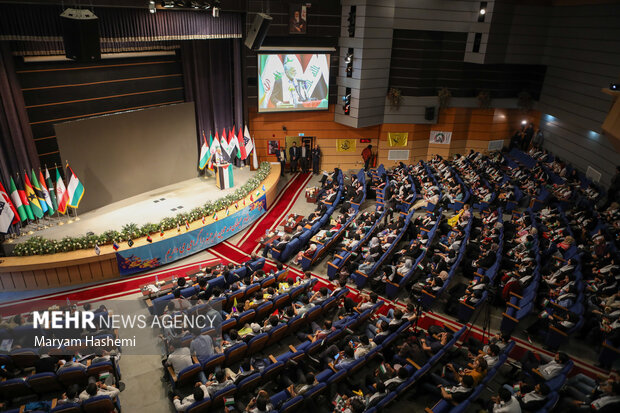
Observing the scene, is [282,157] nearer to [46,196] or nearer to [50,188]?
[50,188]

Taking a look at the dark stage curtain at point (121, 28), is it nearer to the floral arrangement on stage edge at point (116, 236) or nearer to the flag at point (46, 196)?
the flag at point (46, 196)

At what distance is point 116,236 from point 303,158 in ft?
33.1

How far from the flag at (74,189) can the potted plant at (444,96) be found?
51.2ft

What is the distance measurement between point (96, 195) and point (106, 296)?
459 centimetres

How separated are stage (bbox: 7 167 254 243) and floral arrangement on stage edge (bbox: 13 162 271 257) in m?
0.70

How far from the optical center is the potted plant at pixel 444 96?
749 inches

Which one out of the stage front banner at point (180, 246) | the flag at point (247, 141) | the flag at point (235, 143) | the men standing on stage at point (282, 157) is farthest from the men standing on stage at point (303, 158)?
the stage front banner at point (180, 246)

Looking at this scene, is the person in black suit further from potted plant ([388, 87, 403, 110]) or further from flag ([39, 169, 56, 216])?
flag ([39, 169, 56, 216])

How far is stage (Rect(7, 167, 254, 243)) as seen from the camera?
11.9m

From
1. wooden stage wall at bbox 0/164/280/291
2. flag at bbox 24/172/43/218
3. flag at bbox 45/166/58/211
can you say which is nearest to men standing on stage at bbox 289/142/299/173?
wooden stage wall at bbox 0/164/280/291

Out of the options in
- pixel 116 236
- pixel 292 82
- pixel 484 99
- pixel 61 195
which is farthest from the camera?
pixel 484 99

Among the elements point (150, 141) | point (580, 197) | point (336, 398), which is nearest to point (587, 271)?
point (580, 197)

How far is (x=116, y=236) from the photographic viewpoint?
10.9 meters

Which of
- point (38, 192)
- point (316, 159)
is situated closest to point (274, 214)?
point (316, 159)
